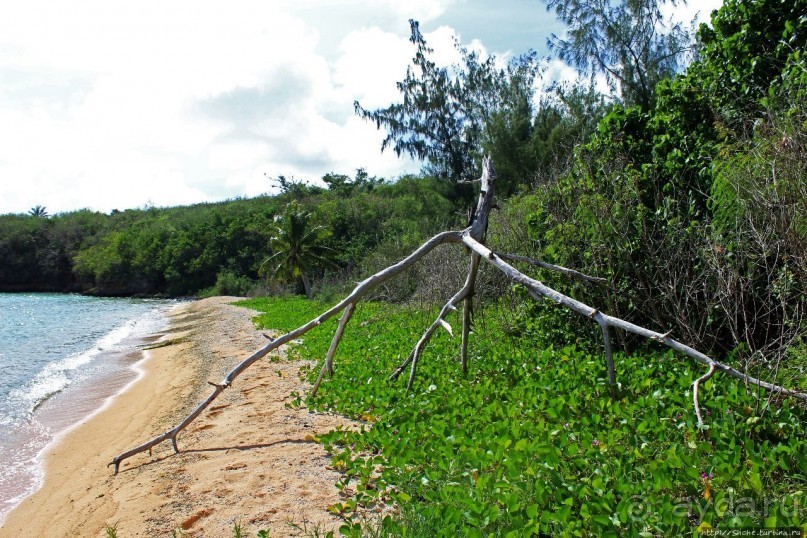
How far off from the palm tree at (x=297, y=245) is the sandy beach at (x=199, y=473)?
23262mm

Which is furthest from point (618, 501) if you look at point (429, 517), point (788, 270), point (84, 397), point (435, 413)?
point (84, 397)

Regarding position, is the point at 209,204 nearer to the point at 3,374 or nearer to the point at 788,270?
the point at 3,374

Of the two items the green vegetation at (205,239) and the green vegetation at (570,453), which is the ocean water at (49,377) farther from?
the green vegetation at (205,239)

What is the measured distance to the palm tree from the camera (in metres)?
32.9

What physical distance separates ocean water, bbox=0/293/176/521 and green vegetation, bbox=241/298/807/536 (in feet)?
14.1

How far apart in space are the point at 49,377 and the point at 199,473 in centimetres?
1138

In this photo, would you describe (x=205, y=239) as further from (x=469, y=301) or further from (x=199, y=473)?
(x=199, y=473)

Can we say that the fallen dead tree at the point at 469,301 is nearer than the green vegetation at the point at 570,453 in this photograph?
No

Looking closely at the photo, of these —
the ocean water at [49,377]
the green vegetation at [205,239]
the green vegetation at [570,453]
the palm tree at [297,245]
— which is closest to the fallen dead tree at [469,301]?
the green vegetation at [570,453]

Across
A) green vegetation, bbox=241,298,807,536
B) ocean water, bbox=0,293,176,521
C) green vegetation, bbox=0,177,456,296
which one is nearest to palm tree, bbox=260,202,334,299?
green vegetation, bbox=0,177,456,296

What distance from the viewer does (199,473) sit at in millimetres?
5117

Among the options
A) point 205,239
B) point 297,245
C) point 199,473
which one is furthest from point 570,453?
point 205,239

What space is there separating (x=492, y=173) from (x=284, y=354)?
23.7 ft

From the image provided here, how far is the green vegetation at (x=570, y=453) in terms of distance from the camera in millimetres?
3055
